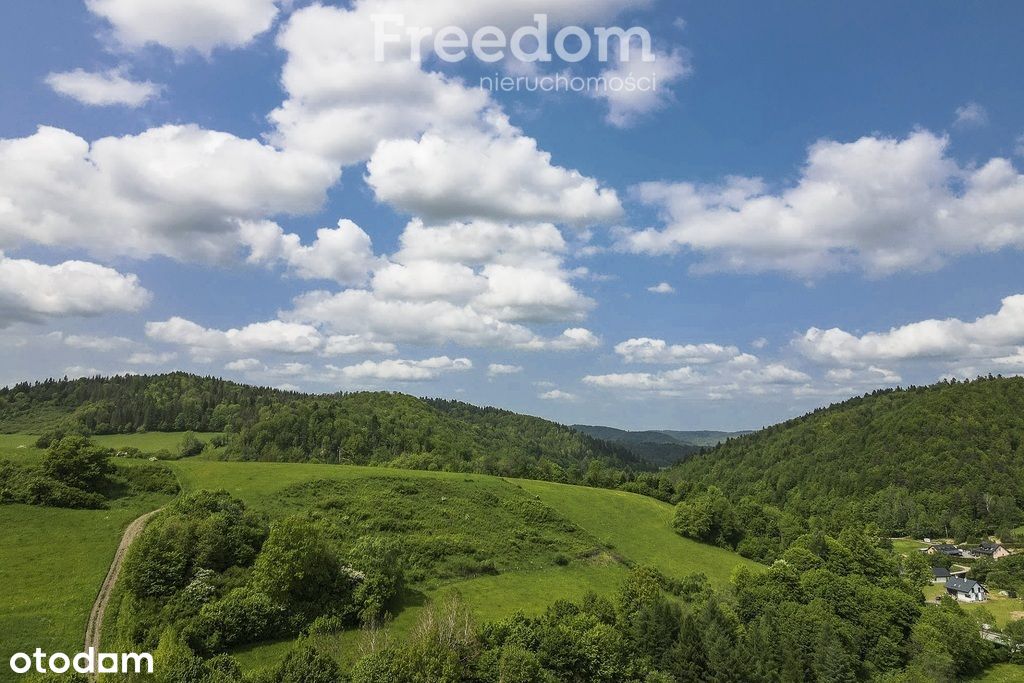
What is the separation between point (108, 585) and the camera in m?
53.0

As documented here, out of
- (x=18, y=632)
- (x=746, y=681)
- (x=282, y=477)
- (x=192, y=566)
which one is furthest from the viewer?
(x=282, y=477)

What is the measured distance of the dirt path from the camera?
150 feet

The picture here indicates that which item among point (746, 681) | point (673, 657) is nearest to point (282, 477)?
point (673, 657)

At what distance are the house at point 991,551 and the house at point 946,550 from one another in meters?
3.27

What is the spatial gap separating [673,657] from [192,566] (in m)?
45.5

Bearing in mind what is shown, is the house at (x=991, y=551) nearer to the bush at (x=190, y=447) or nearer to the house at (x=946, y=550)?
the house at (x=946, y=550)

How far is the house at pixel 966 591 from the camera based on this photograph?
363ft

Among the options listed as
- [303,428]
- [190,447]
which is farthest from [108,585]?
[303,428]

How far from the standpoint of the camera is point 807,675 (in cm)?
5509

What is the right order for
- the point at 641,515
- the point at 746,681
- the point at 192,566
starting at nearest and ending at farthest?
the point at 746,681
the point at 192,566
the point at 641,515

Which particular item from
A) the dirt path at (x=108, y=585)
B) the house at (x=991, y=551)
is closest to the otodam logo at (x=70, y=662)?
the dirt path at (x=108, y=585)

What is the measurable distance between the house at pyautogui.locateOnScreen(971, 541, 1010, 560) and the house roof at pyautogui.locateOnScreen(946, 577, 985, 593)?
34459 millimetres

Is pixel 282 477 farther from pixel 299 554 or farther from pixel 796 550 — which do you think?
pixel 796 550

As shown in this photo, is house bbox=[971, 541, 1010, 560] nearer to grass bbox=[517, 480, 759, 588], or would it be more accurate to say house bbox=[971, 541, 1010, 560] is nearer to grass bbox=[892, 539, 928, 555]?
grass bbox=[892, 539, 928, 555]
